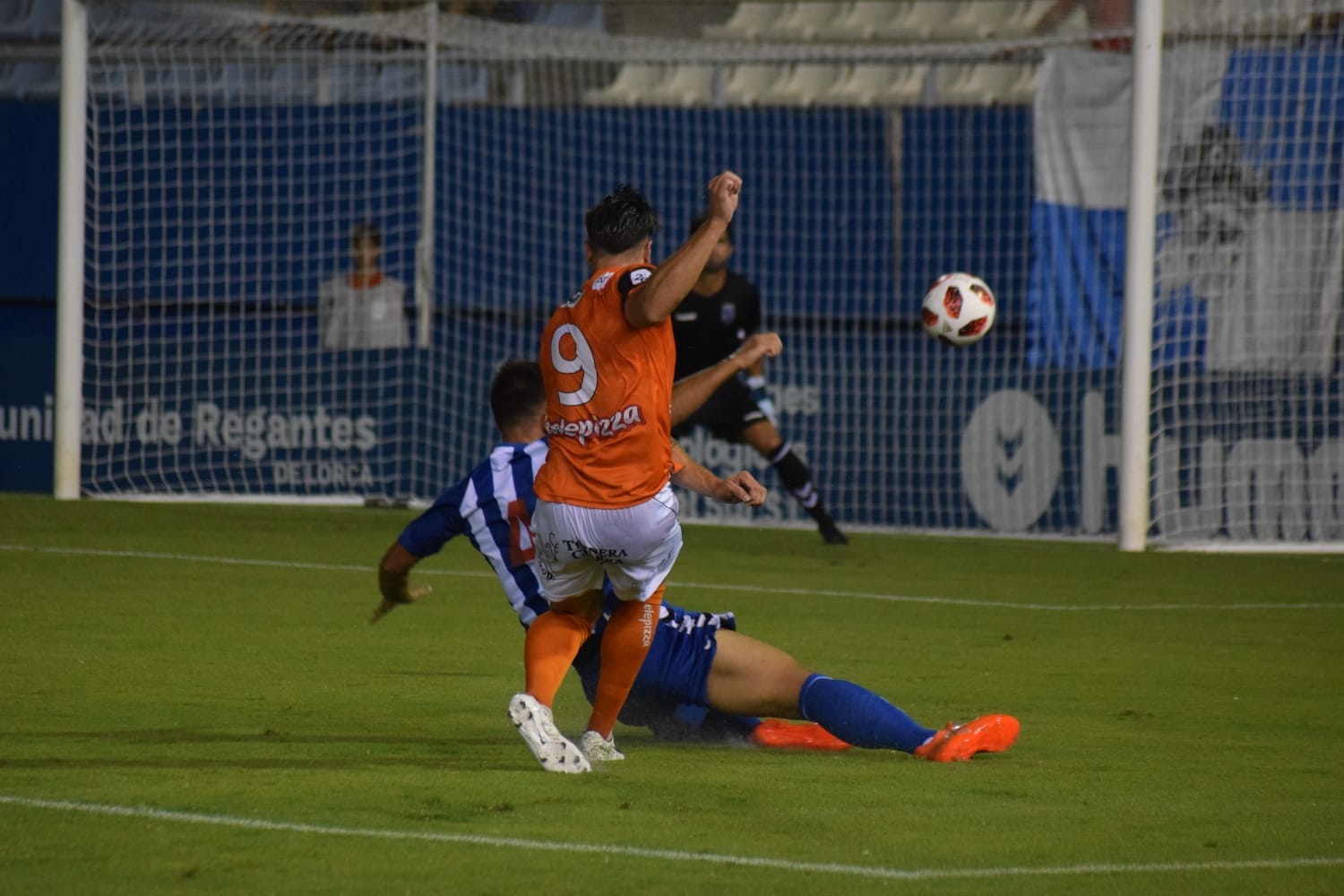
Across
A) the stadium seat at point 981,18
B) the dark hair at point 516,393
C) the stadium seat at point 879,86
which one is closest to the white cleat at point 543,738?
the dark hair at point 516,393

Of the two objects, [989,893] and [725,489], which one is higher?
[725,489]

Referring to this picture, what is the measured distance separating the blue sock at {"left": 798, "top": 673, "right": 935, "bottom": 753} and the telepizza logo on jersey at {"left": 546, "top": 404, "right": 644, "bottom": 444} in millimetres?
970

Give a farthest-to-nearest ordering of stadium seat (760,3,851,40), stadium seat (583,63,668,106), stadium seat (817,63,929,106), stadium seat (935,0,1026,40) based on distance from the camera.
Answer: stadium seat (760,3,851,40), stadium seat (935,0,1026,40), stadium seat (583,63,668,106), stadium seat (817,63,929,106)

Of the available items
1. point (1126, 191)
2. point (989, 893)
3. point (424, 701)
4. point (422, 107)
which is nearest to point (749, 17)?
point (422, 107)

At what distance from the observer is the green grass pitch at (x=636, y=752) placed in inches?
166

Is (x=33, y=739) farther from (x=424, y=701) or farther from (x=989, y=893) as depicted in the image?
(x=989, y=893)

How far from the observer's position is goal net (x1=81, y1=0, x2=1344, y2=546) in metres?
13.3

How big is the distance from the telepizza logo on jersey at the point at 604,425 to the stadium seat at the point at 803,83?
1124 cm

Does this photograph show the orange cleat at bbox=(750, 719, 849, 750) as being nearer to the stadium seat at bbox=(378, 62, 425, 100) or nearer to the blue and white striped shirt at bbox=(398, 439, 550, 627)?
the blue and white striped shirt at bbox=(398, 439, 550, 627)

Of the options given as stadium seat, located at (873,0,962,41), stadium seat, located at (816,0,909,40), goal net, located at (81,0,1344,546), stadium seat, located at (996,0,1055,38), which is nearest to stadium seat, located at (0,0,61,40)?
goal net, located at (81,0,1344,546)

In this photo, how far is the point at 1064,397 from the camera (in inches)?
552

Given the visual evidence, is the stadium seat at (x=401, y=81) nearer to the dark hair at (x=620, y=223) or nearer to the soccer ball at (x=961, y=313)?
the soccer ball at (x=961, y=313)

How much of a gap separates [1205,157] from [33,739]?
1003 cm

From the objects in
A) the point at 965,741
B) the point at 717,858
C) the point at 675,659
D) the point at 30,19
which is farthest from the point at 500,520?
the point at 30,19
